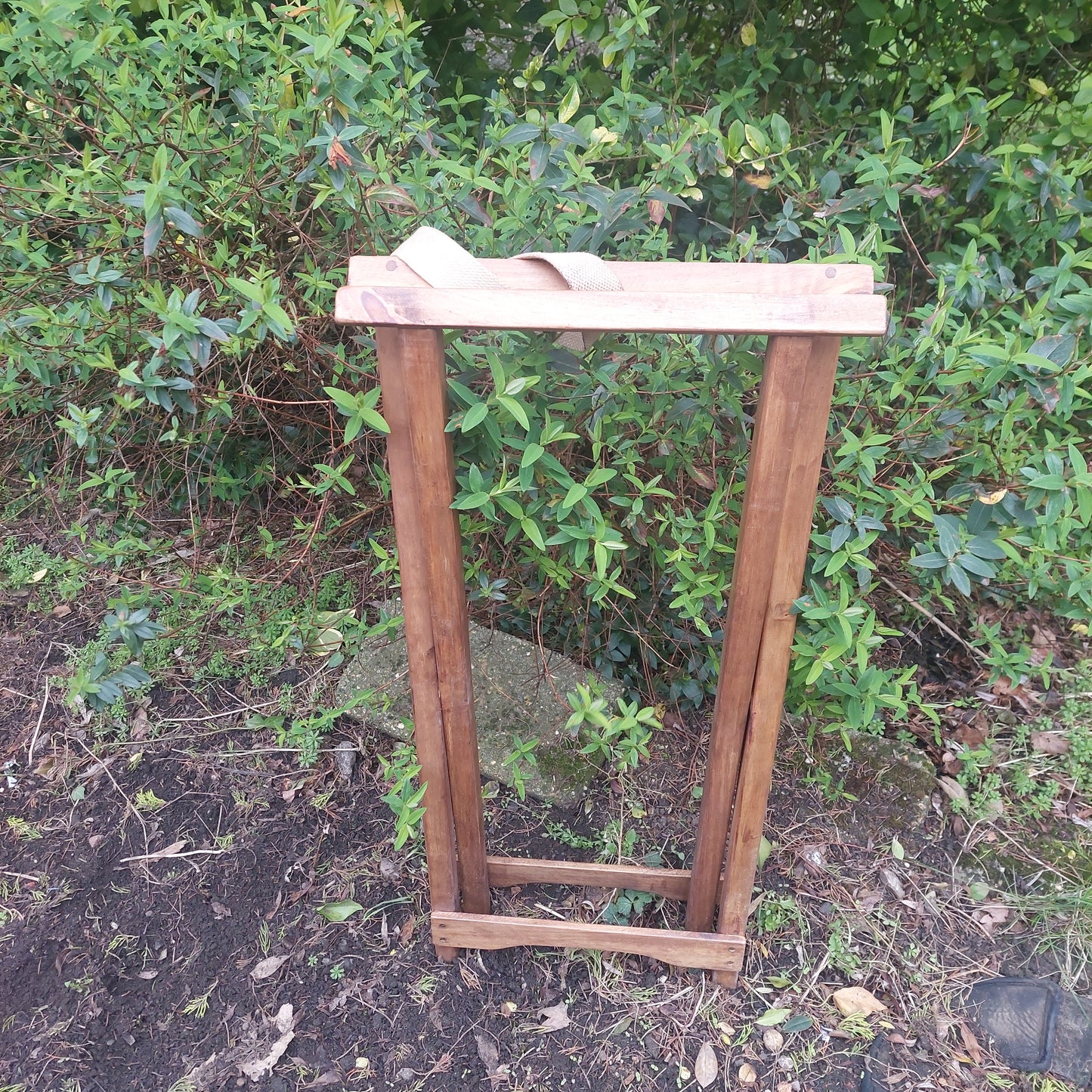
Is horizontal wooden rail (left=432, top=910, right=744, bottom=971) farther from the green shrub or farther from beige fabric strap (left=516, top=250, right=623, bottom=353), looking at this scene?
beige fabric strap (left=516, top=250, right=623, bottom=353)

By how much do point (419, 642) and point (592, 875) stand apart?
949 mm

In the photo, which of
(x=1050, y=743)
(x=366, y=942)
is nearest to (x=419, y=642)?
(x=366, y=942)

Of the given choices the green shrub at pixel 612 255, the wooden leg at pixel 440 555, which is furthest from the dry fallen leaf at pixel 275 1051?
the green shrub at pixel 612 255

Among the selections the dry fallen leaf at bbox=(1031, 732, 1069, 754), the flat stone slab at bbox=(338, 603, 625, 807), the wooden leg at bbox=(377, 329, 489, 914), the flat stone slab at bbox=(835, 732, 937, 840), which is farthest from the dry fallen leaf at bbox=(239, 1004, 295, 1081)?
the dry fallen leaf at bbox=(1031, 732, 1069, 754)

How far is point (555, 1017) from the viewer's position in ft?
6.53

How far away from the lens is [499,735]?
8.02 feet

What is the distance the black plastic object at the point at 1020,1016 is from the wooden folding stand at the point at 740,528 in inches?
26.2

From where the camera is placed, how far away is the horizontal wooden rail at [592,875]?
209 centimetres

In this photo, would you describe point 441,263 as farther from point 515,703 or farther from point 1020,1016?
point 1020,1016

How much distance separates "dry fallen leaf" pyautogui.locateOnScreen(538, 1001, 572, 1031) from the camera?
1972mm

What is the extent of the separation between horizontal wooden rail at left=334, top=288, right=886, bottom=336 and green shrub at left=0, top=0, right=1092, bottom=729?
0.18 m

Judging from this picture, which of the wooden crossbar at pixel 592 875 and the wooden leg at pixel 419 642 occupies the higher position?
the wooden leg at pixel 419 642

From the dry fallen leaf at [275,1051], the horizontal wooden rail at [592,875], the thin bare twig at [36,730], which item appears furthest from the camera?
the thin bare twig at [36,730]

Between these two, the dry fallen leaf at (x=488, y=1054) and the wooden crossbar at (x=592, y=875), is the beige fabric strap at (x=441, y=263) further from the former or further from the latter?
the dry fallen leaf at (x=488, y=1054)
